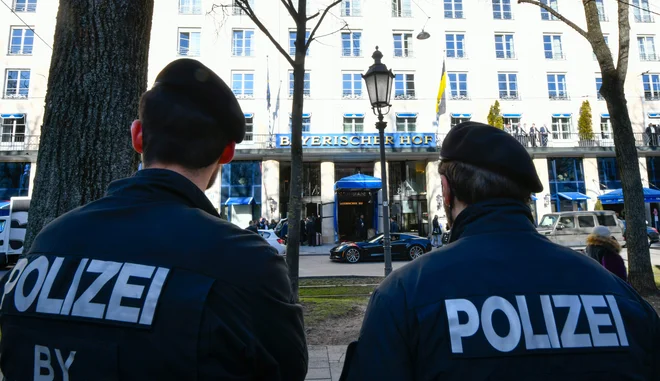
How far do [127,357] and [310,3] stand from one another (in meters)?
31.4

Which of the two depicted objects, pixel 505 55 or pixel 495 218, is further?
pixel 505 55

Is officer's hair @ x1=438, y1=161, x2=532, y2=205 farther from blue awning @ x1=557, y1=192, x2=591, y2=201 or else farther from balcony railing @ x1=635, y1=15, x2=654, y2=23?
balcony railing @ x1=635, y1=15, x2=654, y2=23

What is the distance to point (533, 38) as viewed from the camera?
29.7 m

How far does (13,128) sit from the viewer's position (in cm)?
2714

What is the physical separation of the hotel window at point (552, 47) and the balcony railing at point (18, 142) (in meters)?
39.1

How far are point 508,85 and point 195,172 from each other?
107 ft

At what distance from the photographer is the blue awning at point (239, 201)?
26.1 m

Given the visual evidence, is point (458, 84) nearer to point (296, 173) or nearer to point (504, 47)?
point (504, 47)

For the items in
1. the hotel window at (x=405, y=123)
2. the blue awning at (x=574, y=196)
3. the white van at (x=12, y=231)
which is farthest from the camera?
the hotel window at (x=405, y=123)

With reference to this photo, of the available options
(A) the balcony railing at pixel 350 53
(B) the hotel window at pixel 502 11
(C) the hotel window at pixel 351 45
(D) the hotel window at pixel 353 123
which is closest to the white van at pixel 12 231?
(D) the hotel window at pixel 353 123

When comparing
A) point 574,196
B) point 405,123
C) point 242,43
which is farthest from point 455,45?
point 242,43

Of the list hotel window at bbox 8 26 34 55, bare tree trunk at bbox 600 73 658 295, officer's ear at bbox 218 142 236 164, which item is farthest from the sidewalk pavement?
hotel window at bbox 8 26 34 55

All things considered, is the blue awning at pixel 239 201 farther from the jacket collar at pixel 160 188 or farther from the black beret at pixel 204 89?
the jacket collar at pixel 160 188

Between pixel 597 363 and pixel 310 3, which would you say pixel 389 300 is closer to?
pixel 597 363
